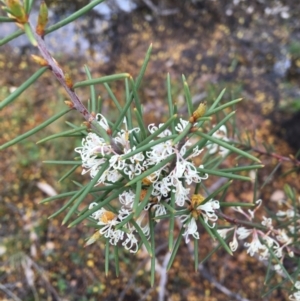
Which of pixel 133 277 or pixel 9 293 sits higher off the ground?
pixel 9 293

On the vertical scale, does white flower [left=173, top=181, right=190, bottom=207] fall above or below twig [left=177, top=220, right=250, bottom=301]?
above

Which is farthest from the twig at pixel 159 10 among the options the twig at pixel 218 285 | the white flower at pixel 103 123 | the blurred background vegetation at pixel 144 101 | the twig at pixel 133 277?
the white flower at pixel 103 123

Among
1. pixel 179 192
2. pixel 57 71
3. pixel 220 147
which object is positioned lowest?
pixel 220 147

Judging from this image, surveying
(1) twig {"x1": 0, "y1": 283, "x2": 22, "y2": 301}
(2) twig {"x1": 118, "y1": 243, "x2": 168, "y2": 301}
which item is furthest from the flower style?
(1) twig {"x1": 0, "y1": 283, "x2": 22, "y2": 301}

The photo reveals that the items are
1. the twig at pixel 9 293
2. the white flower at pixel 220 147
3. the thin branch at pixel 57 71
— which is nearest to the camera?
the thin branch at pixel 57 71

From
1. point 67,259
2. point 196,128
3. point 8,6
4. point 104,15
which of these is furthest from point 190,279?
point 104,15

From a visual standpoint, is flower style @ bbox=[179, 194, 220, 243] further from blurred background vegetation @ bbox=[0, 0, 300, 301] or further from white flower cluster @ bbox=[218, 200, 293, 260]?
blurred background vegetation @ bbox=[0, 0, 300, 301]

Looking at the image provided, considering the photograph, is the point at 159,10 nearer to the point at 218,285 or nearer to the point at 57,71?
the point at 218,285

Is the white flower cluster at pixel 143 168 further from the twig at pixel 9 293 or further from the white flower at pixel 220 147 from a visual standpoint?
the twig at pixel 9 293

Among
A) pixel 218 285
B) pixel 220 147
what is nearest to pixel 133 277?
pixel 218 285

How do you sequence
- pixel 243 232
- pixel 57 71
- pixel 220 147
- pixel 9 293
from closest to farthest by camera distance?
pixel 57 71, pixel 243 232, pixel 220 147, pixel 9 293
